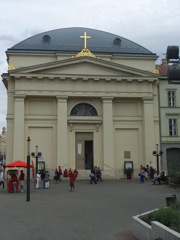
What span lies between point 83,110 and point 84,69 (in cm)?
499

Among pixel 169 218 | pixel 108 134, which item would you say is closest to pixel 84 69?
pixel 108 134

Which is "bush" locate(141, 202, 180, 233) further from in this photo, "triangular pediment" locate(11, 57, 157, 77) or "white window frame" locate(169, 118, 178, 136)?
"white window frame" locate(169, 118, 178, 136)

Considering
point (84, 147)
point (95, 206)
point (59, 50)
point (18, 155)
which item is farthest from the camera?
point (59, 50)

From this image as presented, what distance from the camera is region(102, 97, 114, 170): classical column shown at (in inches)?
1780

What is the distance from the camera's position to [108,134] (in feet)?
150

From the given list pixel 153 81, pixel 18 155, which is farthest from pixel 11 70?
pixel 153 81

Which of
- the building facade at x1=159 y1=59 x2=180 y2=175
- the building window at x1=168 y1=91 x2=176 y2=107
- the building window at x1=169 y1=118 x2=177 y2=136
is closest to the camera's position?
the building facade at x1=159 y1=59 x2=180 y2=175

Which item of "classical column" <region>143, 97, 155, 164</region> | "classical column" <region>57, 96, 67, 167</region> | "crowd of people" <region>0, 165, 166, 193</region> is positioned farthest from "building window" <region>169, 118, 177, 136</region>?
"classical column" <region>57, 96, 67, 167</region>

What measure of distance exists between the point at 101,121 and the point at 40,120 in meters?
7.34

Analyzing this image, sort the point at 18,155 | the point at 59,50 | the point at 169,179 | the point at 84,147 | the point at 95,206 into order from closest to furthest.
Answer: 1. the point at 95,206
2. the point at 169,179
3. the point at 18,155
4. the point at 84,147
5. the point at 59,50

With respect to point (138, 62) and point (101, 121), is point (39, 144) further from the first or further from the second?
point (138, 62)

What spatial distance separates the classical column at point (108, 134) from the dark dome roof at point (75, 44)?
850 centimetres

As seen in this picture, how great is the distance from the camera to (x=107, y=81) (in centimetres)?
4669

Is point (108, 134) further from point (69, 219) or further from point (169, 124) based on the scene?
point (69, 219)
